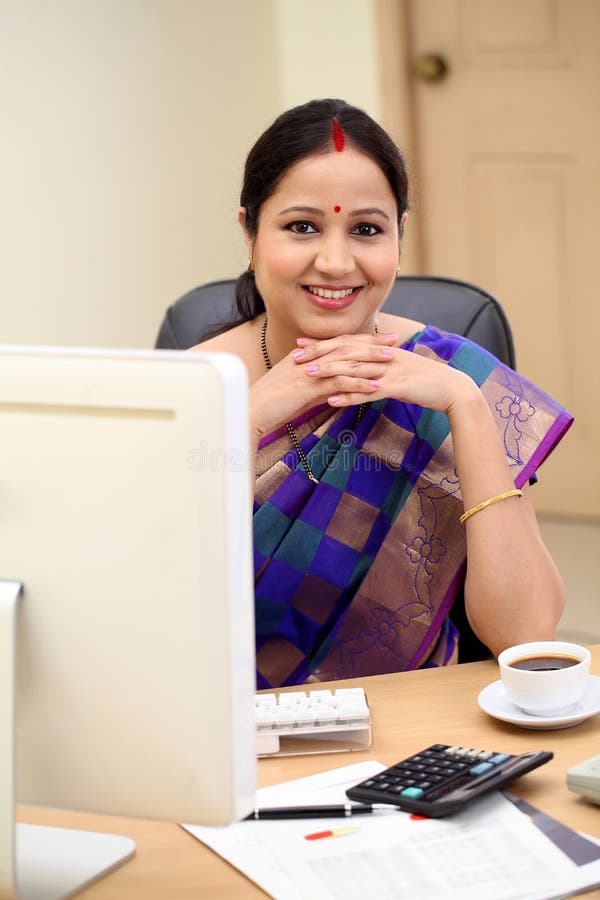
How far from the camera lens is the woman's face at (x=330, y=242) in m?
1.54

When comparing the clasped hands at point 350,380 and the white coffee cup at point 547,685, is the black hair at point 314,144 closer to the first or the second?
the clasped hands at point 350,380

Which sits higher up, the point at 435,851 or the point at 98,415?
the point at 98,415

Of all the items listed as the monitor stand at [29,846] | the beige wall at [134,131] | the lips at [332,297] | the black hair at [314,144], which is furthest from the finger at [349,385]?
the beige wall at [134,131]

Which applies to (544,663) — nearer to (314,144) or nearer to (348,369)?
(348,369)

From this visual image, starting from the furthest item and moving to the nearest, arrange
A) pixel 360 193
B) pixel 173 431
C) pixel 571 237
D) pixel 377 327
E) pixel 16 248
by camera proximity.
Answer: pixel 571 237
pixel 16 248
pixel 377 327
pixel 360 193
pixel 173 431

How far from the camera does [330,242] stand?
153 cm

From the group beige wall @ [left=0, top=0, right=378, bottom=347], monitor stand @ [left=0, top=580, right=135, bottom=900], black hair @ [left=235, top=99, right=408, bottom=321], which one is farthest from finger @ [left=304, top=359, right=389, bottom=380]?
beige wall @ [left=0, top=0, right=378, bottom=347]

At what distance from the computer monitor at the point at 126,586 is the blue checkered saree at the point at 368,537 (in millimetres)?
731

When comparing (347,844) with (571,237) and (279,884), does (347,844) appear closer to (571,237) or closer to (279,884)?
(279,884)

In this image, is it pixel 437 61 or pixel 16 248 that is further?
pixel 437 61

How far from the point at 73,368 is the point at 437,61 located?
120 inches

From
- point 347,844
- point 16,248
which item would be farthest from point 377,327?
point 16,248

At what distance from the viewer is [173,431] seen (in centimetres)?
78

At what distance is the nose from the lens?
152 centimetres
